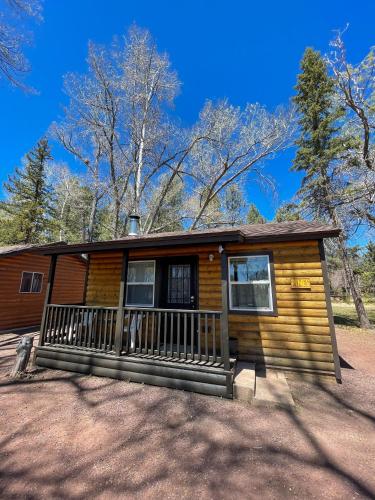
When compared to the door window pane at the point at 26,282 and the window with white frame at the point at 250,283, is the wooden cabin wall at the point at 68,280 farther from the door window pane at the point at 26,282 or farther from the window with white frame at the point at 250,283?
the window with white frame at the point at 250,283

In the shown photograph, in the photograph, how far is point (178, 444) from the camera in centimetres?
272

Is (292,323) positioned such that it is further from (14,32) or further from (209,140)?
(209,140)

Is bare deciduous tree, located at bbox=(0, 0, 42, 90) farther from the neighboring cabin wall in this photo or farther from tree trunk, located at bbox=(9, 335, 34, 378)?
the neighboring cabin wall

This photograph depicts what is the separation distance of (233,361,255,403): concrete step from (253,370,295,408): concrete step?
116 millimetres

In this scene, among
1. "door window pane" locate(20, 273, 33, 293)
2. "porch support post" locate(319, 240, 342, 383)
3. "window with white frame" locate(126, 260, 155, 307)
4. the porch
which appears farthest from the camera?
"door window pane" locate(20, 273, 33, 293)

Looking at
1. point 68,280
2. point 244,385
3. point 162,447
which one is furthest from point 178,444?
point 68,280

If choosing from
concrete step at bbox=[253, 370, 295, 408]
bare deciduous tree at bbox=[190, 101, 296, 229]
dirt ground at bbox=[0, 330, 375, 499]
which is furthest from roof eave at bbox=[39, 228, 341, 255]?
bare deciduous tree at bbox=[190, 101, 296, 229]

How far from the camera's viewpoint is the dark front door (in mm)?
5980

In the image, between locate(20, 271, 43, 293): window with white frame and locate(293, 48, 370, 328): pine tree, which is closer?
locate(20, 271, 43, 293): window with white frame

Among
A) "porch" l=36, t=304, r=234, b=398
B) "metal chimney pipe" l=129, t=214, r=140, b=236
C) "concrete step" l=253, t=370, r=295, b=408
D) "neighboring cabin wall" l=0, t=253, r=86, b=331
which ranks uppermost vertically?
"metal chimney pipe" l=129, t=214, r=140, b=236

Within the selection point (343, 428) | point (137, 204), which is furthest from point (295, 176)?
point (343, 428)

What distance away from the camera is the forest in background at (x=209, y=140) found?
10.2 metres

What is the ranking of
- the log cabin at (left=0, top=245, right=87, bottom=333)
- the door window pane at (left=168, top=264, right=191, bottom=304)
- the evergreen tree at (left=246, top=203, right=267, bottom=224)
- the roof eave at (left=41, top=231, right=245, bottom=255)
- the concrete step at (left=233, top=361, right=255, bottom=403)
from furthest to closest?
1. the evergreen tree at (left=246, top=203, right=267, bottom=224)
2. the log cabin at (left=0, top=245, right=87, bottom=333)
3. the door window pane at (left=168, top=264, right=191, bottom=304)
4. the roof eave at (left=41, top=231, right=245, bottom=255)
5. the concrete step at (left=233, top=361, right=255, bottom=403)

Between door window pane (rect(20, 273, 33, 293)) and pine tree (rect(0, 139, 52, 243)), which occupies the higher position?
pine tree (rect(0, 139, 52, 243))
